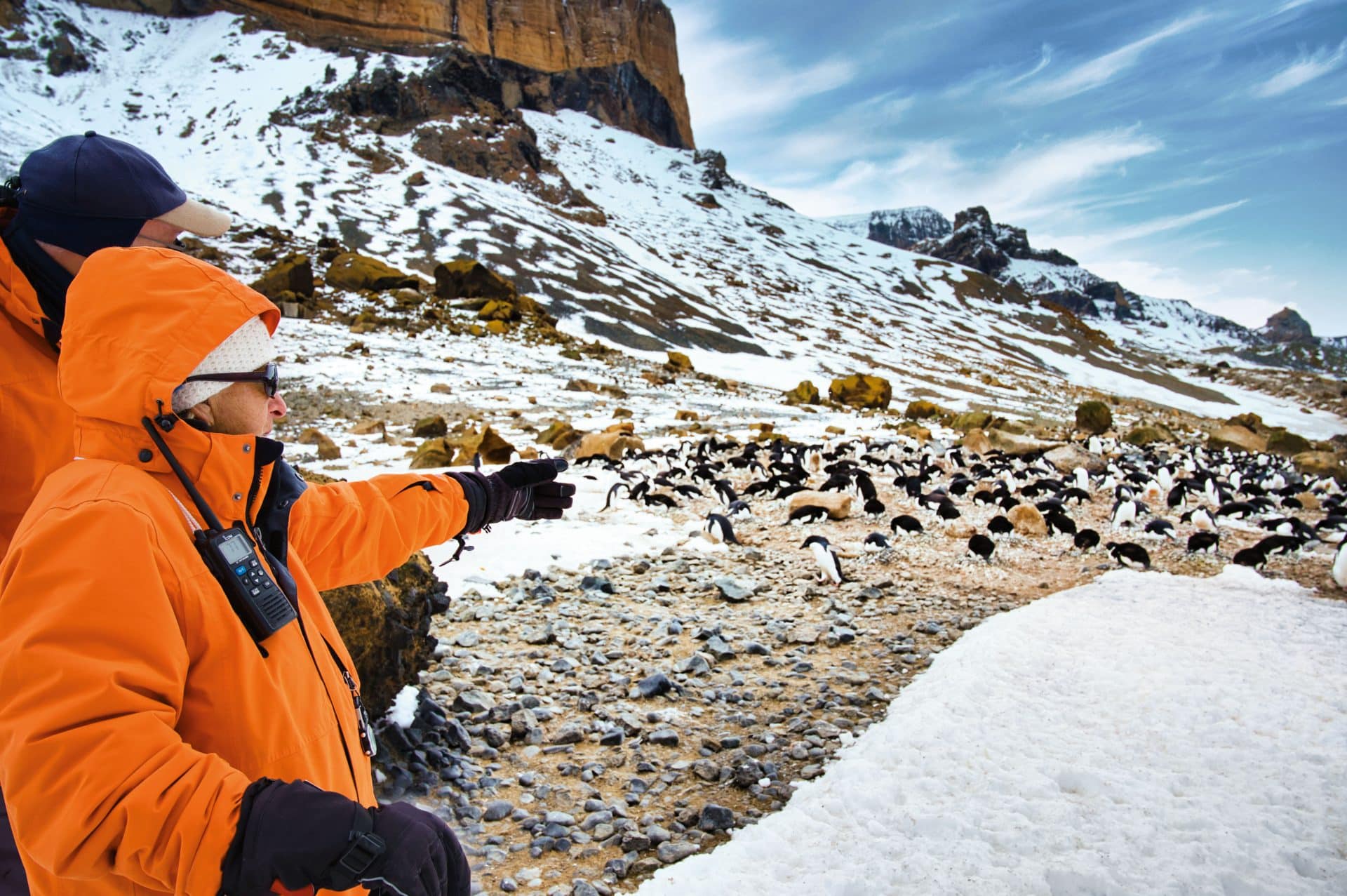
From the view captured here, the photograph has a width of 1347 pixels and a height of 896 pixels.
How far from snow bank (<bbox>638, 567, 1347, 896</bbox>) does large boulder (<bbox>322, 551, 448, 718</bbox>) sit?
1870 mm

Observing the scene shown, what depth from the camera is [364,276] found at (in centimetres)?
3108

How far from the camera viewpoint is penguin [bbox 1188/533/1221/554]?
24.7 ft

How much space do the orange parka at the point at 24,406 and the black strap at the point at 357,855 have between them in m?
1.44

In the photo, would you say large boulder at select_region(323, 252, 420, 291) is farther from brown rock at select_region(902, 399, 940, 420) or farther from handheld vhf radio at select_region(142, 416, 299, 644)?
handheld vhf radio at select_region(142, 416, 299, 644)

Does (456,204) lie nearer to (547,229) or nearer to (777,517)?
(547,229)

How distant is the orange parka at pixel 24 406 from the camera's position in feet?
6.10

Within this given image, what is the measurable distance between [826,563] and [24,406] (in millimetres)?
5906

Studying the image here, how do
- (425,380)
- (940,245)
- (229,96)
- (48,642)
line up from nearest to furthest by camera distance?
(48,642)
(425,380)
(229,96)
(940,245)

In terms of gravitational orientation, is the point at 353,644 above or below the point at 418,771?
above

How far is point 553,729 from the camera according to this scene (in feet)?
13.2

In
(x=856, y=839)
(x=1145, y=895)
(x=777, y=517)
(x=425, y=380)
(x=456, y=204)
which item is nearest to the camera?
(x=1145, y=895)

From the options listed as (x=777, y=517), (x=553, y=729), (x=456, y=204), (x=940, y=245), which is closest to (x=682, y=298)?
(x=456, y=204)

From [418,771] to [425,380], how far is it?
1692 centimetres

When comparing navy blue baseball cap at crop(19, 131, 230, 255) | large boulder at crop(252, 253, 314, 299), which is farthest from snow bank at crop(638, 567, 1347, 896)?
large boulder at crop(252, 253, 314, 299)
